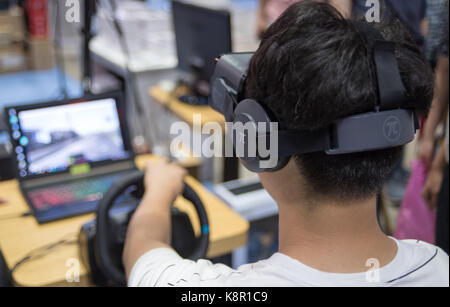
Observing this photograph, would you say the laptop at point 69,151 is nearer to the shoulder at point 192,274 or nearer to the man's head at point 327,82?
the shoulder at point 192,274

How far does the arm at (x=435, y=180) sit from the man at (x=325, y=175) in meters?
0.78

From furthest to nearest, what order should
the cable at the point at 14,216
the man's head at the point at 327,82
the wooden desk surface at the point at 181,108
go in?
the wooden desk surface at the point at 181,108
the cable at the point at 14,216
the man's head at the point at 327,82

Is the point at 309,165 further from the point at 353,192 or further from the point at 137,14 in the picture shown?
the point at 137,14

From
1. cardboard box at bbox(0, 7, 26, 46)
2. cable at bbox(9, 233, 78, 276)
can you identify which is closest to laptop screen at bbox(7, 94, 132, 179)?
cable at bbox(9, 233, 78, 276)

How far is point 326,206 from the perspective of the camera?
0.67 metres

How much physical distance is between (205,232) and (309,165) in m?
0.44

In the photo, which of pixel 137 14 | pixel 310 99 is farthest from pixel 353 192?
A: pixel 137 14

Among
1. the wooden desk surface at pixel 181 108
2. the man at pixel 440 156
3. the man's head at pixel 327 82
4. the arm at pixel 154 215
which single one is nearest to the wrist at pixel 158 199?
the arm at pixel 154 215

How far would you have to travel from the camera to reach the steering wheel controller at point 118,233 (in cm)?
99

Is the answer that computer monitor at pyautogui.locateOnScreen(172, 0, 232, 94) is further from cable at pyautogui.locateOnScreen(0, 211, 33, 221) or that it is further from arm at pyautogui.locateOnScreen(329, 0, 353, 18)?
arm at pyautogui.locateOnScreen(329, 0, 353, 18)

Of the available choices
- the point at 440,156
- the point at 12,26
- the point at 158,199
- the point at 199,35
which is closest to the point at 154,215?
the point at 158,199
